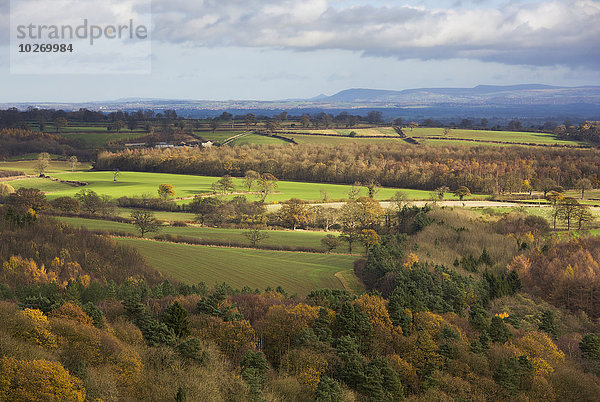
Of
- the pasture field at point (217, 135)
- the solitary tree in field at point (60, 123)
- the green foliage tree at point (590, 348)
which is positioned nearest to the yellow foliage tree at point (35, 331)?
the green foliage tree at point (590, 348)

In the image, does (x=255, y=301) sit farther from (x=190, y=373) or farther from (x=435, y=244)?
(x=435, y=244)

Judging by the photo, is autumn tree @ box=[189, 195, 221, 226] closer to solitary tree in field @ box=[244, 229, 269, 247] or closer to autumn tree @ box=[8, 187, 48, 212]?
solitary tree in field @ box=[244, 229, 269, 247]

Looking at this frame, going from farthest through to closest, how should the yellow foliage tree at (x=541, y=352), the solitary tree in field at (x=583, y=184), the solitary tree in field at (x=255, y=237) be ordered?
the solitary tree in field at (x=583, y=184), the solitary tree in field at (x=255, y=237), the yellow foliage tree at (x=541, y=352)

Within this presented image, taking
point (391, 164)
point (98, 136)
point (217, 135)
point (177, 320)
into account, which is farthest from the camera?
point (217, 135)

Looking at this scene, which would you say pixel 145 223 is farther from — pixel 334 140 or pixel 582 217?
pixel 334 140

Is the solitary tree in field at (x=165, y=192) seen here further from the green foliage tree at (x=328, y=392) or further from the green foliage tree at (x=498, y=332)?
the green foliage tree at (x=328, y=392)

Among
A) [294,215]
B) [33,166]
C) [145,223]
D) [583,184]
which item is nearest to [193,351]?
[145,223]

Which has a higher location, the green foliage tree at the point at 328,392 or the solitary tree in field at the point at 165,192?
the solitary tree in field at the point at 165,192
